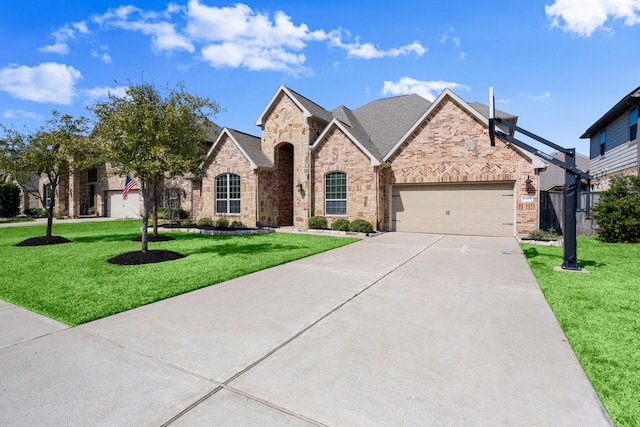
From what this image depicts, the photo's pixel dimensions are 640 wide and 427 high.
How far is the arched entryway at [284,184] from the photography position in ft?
63.3

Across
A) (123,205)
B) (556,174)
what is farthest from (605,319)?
(556,174)

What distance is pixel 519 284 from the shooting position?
643 cm

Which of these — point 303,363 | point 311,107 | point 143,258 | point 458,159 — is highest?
point 311,107

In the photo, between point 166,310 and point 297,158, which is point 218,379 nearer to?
point 166,310

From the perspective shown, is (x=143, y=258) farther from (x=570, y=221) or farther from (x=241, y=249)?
(x=570, y=221)

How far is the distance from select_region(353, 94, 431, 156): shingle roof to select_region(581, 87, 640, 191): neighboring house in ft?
32.8

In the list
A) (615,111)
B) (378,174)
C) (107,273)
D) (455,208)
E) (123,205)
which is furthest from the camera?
(123,205)

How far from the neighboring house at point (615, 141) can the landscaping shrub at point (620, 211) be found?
3533 mm

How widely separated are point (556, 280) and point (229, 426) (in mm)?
7228

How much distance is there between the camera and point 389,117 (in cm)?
2227

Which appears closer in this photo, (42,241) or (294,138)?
(42,241)

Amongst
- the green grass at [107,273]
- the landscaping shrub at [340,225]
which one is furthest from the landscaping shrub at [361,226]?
the green grass at [107,273]

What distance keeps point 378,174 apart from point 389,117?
8145mm

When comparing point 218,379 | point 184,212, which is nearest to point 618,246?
point 218,379
